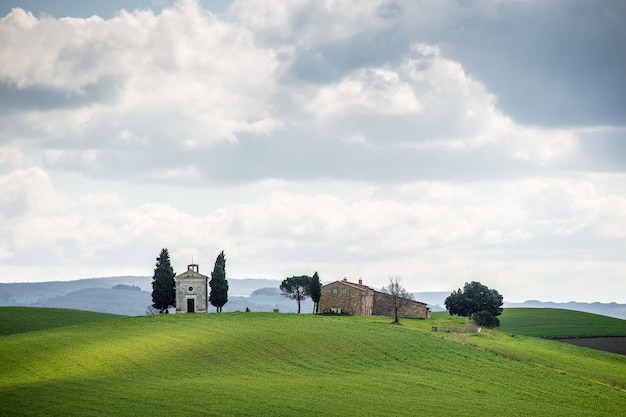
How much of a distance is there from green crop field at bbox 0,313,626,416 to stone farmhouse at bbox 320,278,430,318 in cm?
2550

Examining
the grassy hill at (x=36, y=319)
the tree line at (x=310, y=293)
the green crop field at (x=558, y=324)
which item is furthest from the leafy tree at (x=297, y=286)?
the green crop field at (x=558, y=324)

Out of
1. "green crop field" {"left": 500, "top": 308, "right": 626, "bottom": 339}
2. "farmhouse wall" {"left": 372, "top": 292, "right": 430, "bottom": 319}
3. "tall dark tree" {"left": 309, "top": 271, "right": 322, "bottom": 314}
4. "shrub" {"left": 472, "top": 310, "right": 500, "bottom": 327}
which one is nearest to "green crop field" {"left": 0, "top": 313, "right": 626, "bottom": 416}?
"farmhouse wall" {"left": 372, "top": 292, "right": 430, "bottom": 319}

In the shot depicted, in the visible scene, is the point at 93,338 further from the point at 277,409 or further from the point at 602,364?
the point at 602,364

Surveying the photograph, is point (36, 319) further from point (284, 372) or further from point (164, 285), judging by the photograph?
point (284, 372)

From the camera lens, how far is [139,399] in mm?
59906

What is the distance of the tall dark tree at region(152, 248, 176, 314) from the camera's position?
124125 millimetres

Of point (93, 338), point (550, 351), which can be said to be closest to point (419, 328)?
point (550, 351)

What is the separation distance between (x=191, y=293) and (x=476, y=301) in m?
55.0

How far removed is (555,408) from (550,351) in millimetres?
37446

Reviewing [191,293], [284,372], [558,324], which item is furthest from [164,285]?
[558,324]

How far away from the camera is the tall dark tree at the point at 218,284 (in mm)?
124438

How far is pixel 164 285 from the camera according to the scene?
4899 inches

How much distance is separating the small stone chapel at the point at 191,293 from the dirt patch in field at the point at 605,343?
58.2m

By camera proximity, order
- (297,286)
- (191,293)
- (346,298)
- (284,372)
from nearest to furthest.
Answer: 1. (284,372)
2. (191,293)
3. (346,298)
4. (297,286)
